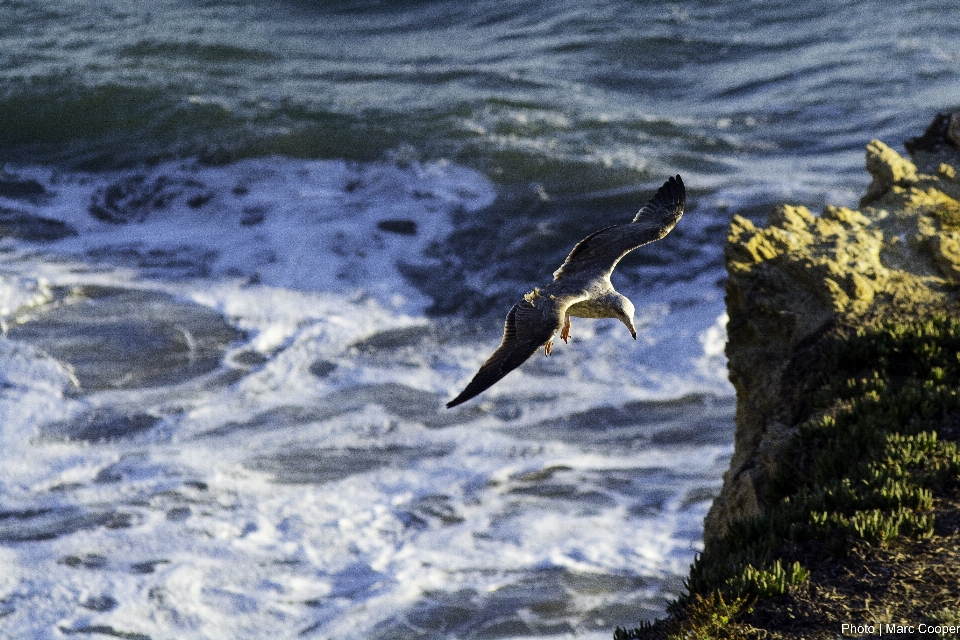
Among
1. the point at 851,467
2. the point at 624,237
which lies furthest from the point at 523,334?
the point at 851,467

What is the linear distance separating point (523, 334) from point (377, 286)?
9.18 m

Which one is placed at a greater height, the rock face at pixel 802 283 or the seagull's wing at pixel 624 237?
the seagull's wing at pixel 624 237

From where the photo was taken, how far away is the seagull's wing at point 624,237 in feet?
22.5

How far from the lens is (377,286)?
1476 cm

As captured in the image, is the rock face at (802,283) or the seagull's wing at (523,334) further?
the rock face at (802,283)

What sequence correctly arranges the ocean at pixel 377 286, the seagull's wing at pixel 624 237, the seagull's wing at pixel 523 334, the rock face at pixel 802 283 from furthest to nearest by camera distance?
the ocean at pixel 377 286 < the rock face at pixel 802 283 < the seagull's wing at pixel 624 237 < the seagull's wing at pixel 523 334

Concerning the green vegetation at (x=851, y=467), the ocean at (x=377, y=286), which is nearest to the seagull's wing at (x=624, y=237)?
the green vegetation at (x=851, y=467)

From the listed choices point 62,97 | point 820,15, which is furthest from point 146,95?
point 820,15

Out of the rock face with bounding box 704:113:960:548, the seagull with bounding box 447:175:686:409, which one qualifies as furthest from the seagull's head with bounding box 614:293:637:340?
the rock face with bounding box 704:113:960:548

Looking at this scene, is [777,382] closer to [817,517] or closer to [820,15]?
[817,517]

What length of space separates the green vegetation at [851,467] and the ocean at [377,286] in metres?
2.19

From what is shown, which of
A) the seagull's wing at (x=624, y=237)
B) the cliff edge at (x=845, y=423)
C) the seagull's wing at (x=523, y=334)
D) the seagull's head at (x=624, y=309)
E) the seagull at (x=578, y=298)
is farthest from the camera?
Result: the seagull's wing at (x=624, y=237)

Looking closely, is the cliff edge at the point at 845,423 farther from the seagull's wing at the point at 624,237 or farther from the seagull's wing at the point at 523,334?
the seagull's wing at the point at 523,334

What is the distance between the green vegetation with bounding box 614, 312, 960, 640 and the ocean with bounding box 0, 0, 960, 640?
219cm
